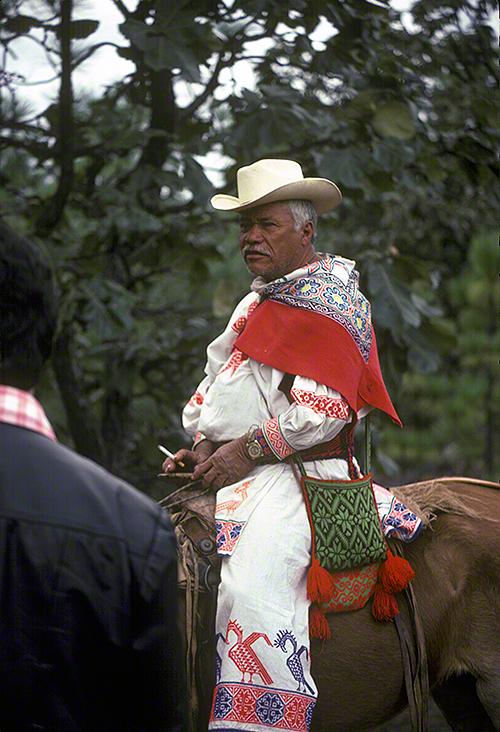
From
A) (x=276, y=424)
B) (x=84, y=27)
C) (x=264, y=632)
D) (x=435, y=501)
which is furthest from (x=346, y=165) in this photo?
(x=264, y=632)

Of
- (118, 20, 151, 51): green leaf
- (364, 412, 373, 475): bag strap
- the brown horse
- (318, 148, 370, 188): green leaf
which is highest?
(118, 20, 151, 51): green leaf

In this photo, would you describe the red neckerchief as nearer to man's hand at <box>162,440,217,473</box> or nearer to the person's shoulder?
man's hand at <box>162,440,217,473</box>

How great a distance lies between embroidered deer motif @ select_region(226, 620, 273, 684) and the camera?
269 cm

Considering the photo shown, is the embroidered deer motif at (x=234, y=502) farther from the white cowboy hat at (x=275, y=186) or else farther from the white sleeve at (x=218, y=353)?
the white cowboy hat at (x=275, y=186)

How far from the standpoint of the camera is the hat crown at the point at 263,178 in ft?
10.0

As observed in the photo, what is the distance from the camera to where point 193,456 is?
3.10m

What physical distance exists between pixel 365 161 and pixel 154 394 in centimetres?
204

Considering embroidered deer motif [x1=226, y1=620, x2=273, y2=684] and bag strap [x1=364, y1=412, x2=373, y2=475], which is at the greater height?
bag strap [x1=364, y1=412, x2=373, y2=475]

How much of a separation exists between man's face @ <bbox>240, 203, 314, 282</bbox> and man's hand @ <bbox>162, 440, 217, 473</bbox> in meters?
0.60

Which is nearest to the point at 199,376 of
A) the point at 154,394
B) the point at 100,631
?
the point at 154,394

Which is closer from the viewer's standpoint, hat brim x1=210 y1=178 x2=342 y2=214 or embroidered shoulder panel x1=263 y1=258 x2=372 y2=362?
embroidered shoulder panel x1=263 y1=258 x2=372 y2=362

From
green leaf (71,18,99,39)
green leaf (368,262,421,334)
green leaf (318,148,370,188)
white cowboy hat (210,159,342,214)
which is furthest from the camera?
green leaf (368,262,421,334)

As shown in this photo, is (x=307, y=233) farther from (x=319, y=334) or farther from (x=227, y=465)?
(x=227, y=465)

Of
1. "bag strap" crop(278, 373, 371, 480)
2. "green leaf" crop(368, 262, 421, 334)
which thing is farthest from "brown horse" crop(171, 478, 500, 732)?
"green leaf" crop(368, 262, 421, 334)
